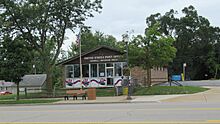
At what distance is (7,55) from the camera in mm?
33719

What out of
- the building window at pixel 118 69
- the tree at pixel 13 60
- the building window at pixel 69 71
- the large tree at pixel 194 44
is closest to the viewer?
the tree at pixel 13 60

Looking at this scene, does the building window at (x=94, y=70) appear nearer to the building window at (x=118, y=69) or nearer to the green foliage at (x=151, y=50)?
the building window at (x=118, y=69)

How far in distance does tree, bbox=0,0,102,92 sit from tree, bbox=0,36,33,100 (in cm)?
534

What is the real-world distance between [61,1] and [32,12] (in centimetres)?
327

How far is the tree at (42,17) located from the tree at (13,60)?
5336 mm

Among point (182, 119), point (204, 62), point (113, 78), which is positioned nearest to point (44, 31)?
point (113, 78)

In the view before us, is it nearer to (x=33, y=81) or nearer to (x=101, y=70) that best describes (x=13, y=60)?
(x=101, y=70)

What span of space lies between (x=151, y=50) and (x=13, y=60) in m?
12.4

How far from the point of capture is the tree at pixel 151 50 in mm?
33625

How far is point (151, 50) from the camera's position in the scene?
33.8 meters

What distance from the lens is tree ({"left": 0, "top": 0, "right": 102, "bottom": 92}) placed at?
128ft

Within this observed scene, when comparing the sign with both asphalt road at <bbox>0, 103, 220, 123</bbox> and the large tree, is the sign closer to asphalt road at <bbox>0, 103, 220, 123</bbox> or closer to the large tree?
asphalt road at <bbox>0, 103, 220, 123</bbox>

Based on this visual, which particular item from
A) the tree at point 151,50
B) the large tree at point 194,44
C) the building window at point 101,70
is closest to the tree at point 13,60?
the tree at point 151,50

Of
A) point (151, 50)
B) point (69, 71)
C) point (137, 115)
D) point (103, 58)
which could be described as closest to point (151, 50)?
point (151, 50)
